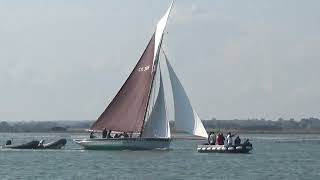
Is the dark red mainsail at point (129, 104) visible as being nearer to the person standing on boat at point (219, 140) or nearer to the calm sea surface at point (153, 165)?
the calm sea surface at point (153, 165)

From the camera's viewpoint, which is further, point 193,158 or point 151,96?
point 151,96

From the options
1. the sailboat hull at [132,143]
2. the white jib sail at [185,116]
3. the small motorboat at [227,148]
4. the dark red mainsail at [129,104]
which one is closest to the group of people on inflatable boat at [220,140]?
the small motorboat at [227,148]

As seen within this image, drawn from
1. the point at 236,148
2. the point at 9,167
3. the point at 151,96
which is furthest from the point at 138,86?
the point at 9,167

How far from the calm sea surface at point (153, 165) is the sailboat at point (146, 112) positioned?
3.53ft

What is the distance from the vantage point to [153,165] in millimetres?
63781

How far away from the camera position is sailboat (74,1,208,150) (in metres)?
77.3

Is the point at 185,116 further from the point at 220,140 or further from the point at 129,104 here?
the point at 129,104

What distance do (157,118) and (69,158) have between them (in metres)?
8.59

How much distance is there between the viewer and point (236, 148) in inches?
2968

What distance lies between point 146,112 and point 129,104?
1.53 meters

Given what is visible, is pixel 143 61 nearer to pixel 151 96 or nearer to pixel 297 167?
pixel 151 96

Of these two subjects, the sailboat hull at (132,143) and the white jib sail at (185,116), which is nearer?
the sailboat hull at (132,143)

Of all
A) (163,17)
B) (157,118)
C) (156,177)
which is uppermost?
(163,17)

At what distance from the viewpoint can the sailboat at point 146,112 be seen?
77.3m
